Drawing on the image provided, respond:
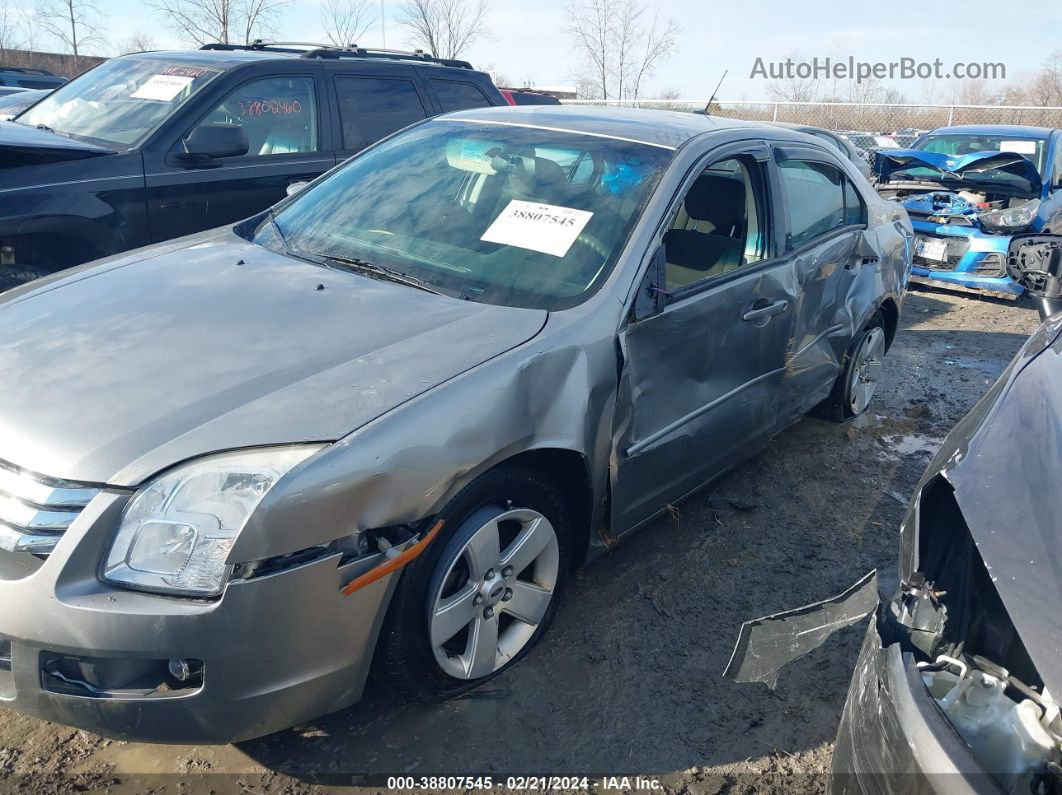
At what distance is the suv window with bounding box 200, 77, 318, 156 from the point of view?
5168 mm

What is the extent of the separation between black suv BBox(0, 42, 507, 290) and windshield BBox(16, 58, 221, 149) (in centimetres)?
1

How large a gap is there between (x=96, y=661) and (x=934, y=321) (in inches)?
291

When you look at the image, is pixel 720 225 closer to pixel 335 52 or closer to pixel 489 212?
pixel 489 212

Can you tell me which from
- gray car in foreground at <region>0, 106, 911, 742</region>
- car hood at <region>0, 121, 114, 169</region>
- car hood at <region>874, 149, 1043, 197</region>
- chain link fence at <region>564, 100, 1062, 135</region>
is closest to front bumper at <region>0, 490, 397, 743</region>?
gray car in foreground at <region>0, 106, 911, 742</region>

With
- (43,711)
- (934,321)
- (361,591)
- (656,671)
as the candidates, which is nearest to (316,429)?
(361,591)

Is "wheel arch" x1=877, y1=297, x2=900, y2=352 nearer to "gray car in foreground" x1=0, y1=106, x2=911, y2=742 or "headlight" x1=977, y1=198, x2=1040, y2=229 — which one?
"gray car in foreground" x1=0, y1=106, x2=911, y2=742

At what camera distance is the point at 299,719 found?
2.09 meters

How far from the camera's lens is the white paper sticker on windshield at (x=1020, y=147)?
8.86m

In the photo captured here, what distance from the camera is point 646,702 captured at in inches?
103

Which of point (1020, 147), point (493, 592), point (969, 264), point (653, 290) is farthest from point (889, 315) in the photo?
point (1020, 147)

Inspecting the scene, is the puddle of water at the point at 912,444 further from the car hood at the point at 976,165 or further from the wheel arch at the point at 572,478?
the car hood at the point at 976,165

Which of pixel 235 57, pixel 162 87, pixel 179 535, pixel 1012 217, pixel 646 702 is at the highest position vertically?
pixel 235 57

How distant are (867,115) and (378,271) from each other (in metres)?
20.6

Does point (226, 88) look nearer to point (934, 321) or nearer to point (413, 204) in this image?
point (413, 204)
